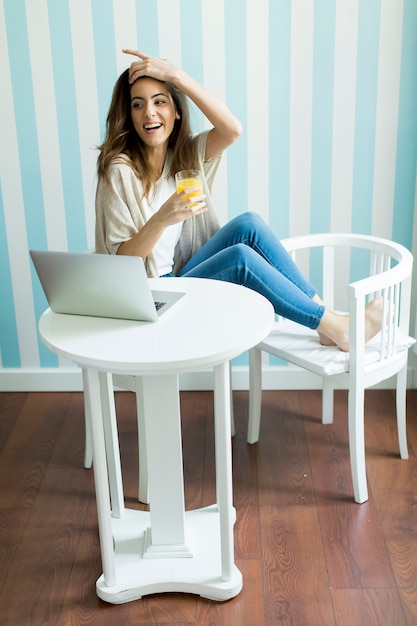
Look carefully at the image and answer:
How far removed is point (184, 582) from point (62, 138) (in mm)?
1606

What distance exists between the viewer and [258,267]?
217 cm

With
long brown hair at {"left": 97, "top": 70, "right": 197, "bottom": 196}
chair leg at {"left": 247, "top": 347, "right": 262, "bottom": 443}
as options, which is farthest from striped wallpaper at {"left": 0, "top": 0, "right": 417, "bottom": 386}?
chair leg at {"left": 247, "top": 347, "right": 262, "bottom": 443}

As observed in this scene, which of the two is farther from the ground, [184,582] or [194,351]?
[194,351]

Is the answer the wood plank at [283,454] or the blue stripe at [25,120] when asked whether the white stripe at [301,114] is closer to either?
the wood plank at [283,454]

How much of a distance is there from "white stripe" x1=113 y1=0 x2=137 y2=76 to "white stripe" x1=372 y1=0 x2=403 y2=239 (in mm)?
844

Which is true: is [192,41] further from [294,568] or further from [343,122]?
[294,568]

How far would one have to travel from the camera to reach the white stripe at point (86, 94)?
2631 millimetres

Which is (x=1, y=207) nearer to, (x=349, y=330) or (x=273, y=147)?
(x=273, y=147)

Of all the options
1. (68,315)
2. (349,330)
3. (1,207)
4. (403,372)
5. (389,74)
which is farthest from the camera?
(1,207)

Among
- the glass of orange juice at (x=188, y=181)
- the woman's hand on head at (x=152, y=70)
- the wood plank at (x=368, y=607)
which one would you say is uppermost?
the woman's hand on head at (x=152, y=70)

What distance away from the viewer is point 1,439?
8.88 feet

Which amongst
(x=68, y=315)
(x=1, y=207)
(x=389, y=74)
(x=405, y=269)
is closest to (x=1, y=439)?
(x=1, y=207)

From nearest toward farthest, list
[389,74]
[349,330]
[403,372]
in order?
[349,330] → [403,372] → [389,74]

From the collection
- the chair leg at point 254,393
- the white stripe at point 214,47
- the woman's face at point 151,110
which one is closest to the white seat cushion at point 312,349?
the chair leg at point 254,393
